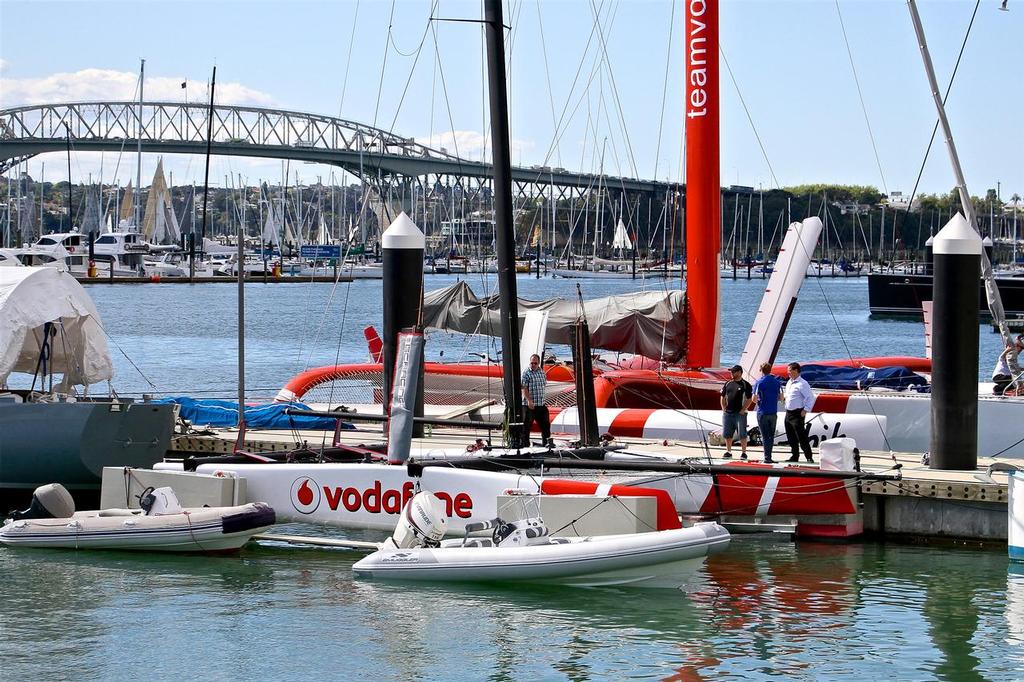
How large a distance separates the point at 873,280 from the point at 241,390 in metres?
73.6

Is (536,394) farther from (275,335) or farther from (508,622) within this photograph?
(275,335)

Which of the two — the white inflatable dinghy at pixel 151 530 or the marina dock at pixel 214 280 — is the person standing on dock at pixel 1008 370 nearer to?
the white inflatable dinghy at pixel 151 530

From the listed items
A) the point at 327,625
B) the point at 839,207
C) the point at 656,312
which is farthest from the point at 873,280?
the point at 839,207

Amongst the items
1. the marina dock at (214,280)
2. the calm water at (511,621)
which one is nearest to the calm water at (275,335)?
the marina dock at (214,280)

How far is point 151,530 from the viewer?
662 inches

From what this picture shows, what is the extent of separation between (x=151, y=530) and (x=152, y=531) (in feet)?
0.05

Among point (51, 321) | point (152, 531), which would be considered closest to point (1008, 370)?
point (152, 531)

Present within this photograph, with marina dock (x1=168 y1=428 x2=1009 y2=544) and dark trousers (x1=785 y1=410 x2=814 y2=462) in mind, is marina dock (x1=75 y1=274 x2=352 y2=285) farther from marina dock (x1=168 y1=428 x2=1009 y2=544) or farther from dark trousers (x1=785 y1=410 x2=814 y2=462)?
marina dock (x1=168 y1=428 x2=1009 y2=544)

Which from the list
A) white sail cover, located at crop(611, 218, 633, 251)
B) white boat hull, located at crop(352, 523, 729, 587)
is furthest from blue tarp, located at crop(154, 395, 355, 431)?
white sail cover, located at crop(611, 218, 633, 251)

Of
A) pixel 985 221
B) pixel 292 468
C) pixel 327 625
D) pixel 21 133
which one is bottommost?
pixel 327 625

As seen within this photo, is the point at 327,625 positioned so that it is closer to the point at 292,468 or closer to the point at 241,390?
the point at 292,468

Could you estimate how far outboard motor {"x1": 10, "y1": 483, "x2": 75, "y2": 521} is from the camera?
17203 mm

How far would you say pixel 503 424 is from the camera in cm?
1806

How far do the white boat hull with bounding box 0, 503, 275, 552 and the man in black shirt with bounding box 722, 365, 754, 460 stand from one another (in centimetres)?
626
